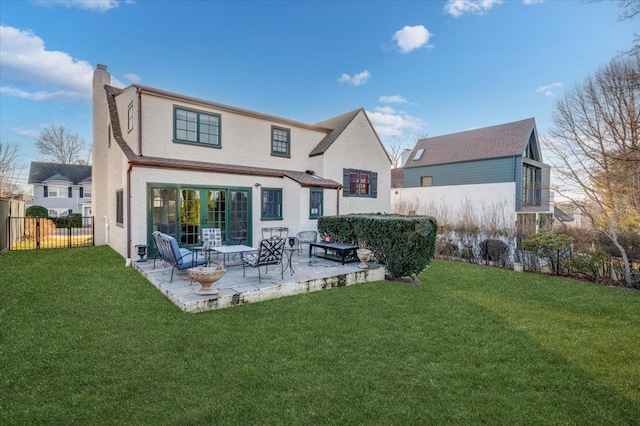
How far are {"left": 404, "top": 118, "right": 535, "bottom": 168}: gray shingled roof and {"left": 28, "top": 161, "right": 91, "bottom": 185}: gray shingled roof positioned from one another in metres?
34.9

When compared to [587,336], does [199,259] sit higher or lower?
higher

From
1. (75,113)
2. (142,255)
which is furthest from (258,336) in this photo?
(75,113)

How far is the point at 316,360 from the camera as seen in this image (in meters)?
3.86

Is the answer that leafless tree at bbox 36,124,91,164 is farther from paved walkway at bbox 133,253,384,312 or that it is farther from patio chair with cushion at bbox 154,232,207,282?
patio chair with cushion at bbox 154,232,207,282

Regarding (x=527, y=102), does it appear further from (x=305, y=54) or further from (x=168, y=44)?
(x=168, y=44)

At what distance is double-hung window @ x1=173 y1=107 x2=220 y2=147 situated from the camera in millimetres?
11273

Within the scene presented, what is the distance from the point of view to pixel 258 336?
4.54m

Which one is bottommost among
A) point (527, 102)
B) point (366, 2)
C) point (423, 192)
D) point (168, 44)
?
point (423, 192)

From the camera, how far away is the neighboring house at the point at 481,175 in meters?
18.9

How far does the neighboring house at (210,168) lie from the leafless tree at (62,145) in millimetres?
26147

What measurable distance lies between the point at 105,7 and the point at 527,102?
2194 cm

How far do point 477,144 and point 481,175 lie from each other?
2.58 meters

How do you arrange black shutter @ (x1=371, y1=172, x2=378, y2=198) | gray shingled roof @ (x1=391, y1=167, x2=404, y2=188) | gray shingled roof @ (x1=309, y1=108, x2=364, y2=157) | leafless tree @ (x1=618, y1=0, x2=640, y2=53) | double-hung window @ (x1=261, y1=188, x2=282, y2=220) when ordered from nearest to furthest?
1. leafless tree @ (x1=618, y1=0, x2=640, y2=53)
2. double-hung window @ (x1=261, y1=188, x2=282, y2=220)
3. gray shingled roof @ (x1=309, y1=108, x2=364, y2=157)
4. black shutter @ (x1=371, y1=172, x2=378, y2=198)
5. gray shingled roof @ (x1=391, y1=167, x2=404, y2=188)

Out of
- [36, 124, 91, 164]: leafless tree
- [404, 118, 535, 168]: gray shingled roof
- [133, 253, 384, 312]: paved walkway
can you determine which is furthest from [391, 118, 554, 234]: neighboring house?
[36, 124, 91, 164]: leafless tree
